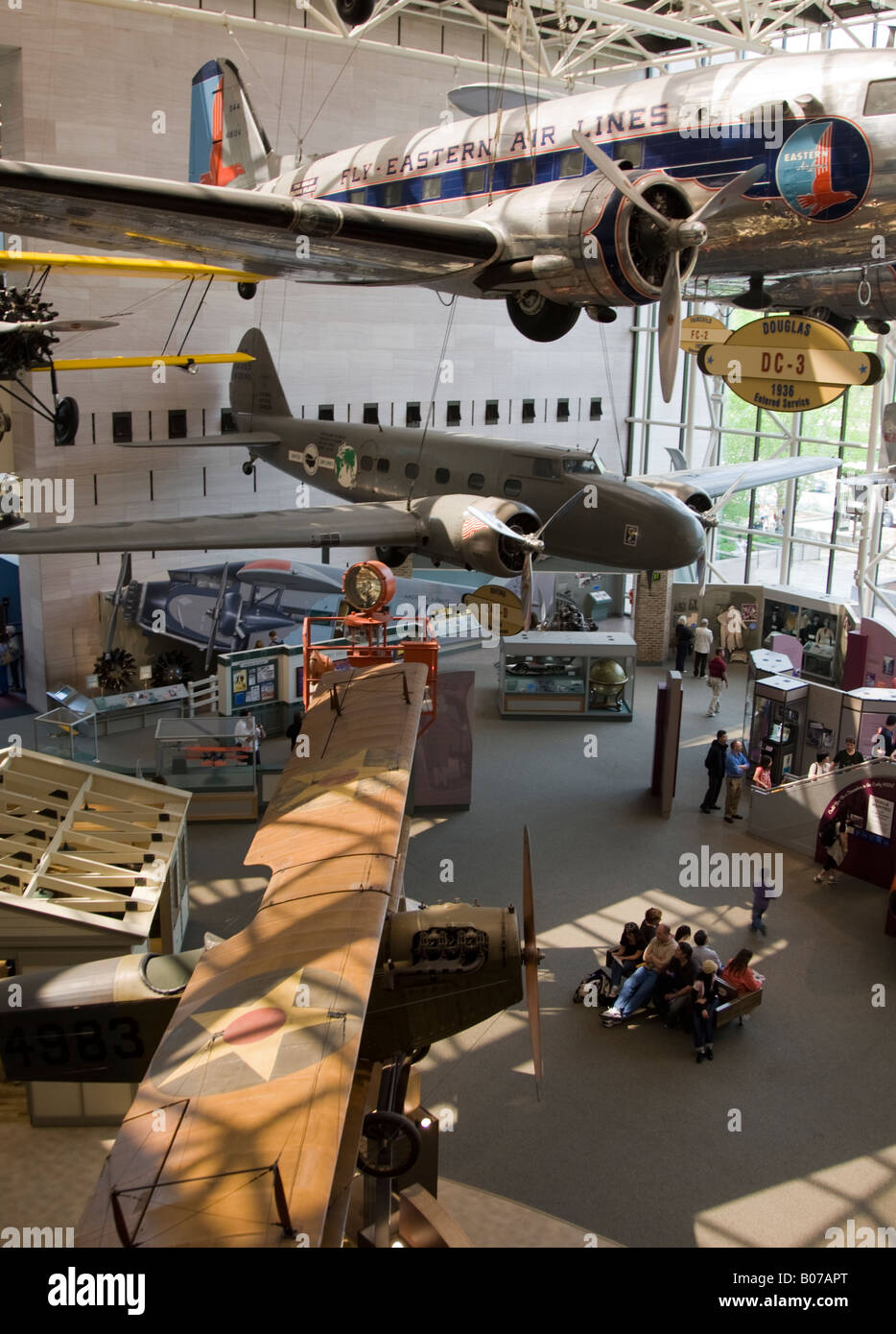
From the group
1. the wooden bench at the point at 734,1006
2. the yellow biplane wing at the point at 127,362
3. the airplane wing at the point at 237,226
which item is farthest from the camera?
the yellow biplane wing at the point at 127,362

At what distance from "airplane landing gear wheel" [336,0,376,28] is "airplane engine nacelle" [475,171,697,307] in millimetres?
6771

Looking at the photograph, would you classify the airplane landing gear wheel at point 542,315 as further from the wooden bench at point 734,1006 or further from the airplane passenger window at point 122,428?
the airplane passenger window at point 122,428

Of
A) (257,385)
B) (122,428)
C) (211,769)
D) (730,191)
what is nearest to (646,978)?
(211,769)

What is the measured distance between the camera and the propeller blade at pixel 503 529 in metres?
16.2

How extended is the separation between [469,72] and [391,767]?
70.9 ft

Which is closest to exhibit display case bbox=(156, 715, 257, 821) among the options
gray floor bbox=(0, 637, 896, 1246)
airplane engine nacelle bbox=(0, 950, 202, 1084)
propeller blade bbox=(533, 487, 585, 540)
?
gray floor bbox=(0, 637, 896, 1246)

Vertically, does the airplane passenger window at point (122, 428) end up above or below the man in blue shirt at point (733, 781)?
above

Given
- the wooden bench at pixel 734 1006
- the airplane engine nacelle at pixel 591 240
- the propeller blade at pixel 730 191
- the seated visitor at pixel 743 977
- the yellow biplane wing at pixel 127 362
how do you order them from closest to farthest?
the propeller blade at pixel 730 191
the airplane engine nacelle at pixel 591 240
the wooden bench at pixel 734 1006
the seated visitor at pixel 743 977
the yellow biplane wing at pixel 127 362

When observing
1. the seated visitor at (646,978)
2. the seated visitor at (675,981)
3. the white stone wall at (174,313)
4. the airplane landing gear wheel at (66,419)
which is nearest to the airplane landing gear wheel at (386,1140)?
the seated visitor at (646,978)

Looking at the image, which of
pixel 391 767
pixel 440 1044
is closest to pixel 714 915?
pixel 440 1044

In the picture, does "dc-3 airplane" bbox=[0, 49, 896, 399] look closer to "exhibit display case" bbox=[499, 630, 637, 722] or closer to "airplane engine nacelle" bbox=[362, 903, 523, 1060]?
"airplane engine nacelle" bbox=[362, 903, 523, 1060]

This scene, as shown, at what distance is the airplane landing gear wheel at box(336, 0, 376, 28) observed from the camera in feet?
55.3

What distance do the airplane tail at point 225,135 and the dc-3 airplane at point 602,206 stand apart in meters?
6.15
